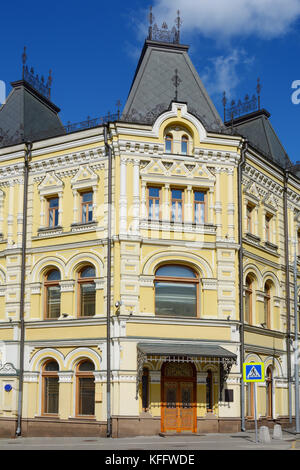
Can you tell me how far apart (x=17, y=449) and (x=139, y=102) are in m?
16.9

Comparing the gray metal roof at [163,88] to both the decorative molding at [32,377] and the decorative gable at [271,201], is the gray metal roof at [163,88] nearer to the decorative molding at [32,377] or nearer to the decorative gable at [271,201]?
the decorative gable at [271,201]

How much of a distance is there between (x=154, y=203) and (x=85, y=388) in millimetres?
8882

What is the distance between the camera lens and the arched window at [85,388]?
2928 cm

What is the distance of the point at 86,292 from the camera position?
101ft

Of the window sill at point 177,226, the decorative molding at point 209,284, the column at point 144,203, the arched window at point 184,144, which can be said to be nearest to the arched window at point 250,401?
the decorative molding at point 209,284

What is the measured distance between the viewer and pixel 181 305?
99.1ft

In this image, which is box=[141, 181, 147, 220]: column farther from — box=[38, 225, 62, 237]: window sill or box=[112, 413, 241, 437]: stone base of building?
box=[112, 413, 241, 437]: stone base of building

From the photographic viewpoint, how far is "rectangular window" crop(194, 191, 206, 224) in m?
31.2

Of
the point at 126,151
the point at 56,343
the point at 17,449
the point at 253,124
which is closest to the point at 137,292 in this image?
the point at 56,343

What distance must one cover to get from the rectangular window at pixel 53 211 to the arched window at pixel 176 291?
19.0 ft

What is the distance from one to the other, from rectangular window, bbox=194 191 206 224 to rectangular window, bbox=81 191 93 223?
4890mm

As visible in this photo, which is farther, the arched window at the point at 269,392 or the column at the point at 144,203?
the arched window at the point at 269,392

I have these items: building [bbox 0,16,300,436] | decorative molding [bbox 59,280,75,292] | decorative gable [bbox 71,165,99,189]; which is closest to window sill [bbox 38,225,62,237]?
building [bbox 0,16,300,436]

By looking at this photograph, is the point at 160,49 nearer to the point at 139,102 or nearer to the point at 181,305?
the point at 139,102
